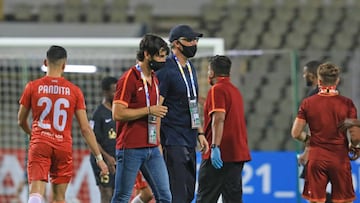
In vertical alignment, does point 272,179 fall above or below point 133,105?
below

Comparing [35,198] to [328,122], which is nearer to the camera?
[35,198]

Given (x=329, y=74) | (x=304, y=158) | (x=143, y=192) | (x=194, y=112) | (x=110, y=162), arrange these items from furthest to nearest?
1. (x=110, y=162)
2. (x=143, y=192)
3. (x=304, y=158)
4. (x=329, y=74)
5. (x=194, y=112)

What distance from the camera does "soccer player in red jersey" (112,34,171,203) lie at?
30.3 feet

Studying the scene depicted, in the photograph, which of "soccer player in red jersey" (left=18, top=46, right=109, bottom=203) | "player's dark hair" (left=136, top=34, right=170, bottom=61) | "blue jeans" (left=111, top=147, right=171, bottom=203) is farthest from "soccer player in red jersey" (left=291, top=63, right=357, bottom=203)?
"soccer player in red jersey" (left=18, top=46, right=109, bottom=203)

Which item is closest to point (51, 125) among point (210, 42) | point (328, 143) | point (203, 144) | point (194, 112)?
point (194, 112)

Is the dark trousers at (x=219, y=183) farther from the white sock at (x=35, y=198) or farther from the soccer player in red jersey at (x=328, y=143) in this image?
the white sock at (x=35, y=198)

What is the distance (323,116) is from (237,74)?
21.8ft

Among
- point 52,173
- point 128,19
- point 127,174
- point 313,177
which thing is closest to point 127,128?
point 127,174

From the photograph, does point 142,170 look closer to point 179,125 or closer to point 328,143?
point 179,125

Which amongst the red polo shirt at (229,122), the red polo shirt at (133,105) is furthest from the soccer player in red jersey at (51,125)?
the red polo shirt at (229,122)

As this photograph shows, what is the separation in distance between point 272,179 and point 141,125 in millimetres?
5801

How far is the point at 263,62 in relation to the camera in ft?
63.1

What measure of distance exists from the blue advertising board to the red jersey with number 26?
482 cm

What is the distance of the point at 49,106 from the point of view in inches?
394
